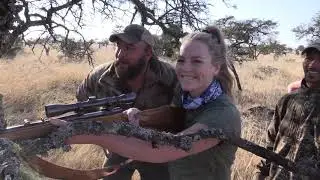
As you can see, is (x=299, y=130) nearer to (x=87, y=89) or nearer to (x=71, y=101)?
(x=87, y=89)

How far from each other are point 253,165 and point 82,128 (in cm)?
321

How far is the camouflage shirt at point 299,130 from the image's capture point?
2498 mm

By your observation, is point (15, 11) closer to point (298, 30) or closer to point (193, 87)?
point (193, 87)

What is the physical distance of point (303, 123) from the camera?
2.58 m

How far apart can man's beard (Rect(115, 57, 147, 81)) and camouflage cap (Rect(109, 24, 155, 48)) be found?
0.13 metres

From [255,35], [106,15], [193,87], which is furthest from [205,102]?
[255,35]

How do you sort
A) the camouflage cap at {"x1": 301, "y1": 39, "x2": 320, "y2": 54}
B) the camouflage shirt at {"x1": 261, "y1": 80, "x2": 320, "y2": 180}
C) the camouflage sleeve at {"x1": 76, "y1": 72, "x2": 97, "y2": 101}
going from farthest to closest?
→ the camouflage sleeve at {"x1": 76, "y1": 72, "x2": 97, "y2": 101}
the camouflage cap at {"x1": 301, "y1": 39, "x2": 320, "y2": 54}
the camouflage shirt at {"x1": 261, "y1": 80, "x2": 320, "y2": 180}

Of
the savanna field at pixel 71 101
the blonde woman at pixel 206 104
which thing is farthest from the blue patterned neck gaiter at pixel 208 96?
the savanna field at pixel 71 101

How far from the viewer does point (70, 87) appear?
43.1 feet

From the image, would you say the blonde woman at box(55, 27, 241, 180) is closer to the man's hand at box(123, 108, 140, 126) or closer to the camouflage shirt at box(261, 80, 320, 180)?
the man's hand at box(123, 108, 140, 126)

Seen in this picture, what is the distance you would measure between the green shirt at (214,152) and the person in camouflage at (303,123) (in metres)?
0.37

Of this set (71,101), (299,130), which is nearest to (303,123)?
(299,130)

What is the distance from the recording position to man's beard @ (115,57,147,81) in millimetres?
3375

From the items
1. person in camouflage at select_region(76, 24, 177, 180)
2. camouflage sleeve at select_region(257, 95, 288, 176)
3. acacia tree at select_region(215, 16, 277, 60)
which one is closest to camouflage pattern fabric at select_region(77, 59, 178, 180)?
person in camouflage at select_region(76, 24, 177, 180)
